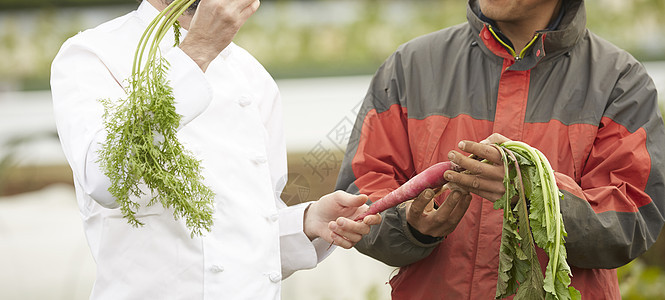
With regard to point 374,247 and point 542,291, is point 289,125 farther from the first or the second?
point 542,291

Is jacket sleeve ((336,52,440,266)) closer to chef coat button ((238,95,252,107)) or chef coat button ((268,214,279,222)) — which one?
chef coat button ((268,214,279,222))

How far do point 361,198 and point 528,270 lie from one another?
49cm

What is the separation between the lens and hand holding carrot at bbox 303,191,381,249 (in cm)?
217

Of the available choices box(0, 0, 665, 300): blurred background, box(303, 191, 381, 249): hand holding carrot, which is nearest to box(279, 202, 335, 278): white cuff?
box(303, 191, 381, 249): hand holding carrot

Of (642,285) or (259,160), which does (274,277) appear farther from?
(642,285)

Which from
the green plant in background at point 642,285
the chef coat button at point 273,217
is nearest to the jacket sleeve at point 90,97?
the chef coat button at point 273,217

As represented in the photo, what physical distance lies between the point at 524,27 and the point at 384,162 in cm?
62

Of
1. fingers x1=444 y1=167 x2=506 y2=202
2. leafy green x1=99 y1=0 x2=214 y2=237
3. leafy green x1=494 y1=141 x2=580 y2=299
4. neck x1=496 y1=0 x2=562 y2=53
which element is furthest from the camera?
neck x1=496 y1=0 x2=562 y2=53

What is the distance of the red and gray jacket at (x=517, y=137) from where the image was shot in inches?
89.9

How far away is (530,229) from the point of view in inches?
84.7

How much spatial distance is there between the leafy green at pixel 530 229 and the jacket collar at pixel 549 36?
1.28 feet

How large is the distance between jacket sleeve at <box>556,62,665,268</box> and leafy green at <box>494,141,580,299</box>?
0.34 ft

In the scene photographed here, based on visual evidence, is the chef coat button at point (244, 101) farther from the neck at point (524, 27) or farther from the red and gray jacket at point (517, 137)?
the neck at point (524, 27)

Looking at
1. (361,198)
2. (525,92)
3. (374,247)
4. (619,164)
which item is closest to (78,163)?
(361,198)
